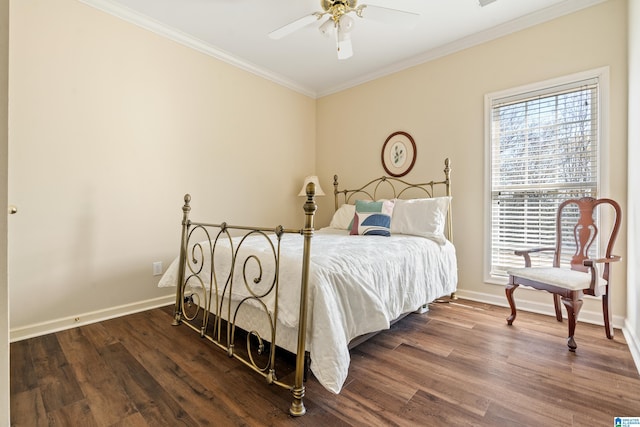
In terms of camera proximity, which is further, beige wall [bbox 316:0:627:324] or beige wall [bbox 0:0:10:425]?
beige wall [bbox 316:0:627:324]

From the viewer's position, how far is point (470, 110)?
3.05 meters

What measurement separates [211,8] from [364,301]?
2.74 m

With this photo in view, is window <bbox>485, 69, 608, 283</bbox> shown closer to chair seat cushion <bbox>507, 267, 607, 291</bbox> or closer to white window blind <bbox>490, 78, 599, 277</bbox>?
white window blind <bbox>490, 78, 599, 277</bbox>

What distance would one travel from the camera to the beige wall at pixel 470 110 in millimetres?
2336

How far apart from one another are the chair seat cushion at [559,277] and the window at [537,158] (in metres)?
0.52

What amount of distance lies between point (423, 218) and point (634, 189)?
143 centimetres

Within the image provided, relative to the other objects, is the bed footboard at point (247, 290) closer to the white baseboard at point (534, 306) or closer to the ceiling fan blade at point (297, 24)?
the ceiling fan blade at point (297, 24)

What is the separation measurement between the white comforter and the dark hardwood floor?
28 centimetres

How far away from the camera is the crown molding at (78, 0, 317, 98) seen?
253 cm

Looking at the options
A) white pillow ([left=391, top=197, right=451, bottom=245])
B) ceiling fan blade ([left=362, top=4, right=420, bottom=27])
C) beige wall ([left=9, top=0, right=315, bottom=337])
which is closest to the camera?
ceiling fan blade ([left=362, top=4, right=420, bottom=27])

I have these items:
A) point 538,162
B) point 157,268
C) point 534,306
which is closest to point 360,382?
point 534,306

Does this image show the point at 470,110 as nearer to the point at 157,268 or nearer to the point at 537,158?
the point at 537,158

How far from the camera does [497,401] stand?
1466mm

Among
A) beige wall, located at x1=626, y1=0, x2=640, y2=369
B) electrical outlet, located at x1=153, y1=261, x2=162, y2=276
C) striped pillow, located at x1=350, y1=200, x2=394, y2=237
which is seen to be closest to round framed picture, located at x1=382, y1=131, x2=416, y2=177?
striped pillow, located at x1=350, y1=200, x2=394, y2=237
